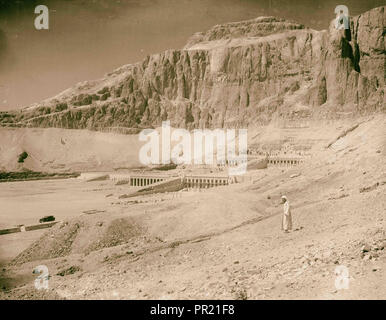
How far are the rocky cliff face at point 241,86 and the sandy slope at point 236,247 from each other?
5935 centimetres

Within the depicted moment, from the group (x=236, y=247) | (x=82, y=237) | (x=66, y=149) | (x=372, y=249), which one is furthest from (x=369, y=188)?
(x=66, y=149)

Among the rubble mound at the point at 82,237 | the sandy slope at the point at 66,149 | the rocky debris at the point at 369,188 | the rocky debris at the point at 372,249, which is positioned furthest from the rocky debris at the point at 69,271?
the sandy slope at the point at 66,149

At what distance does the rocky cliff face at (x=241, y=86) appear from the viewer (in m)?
83.1

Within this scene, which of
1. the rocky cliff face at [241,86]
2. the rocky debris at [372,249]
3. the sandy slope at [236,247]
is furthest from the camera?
A: the rocky cliff face at [241,86]

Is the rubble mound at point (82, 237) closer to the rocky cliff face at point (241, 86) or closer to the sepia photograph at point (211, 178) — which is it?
the sepia photograph at point (211, 178)

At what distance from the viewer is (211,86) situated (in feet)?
333

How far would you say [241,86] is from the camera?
97.7m

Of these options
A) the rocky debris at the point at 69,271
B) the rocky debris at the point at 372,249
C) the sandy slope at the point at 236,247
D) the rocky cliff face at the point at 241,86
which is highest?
the rocky cliff face at the point at 241,86

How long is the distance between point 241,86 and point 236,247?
86.6 m

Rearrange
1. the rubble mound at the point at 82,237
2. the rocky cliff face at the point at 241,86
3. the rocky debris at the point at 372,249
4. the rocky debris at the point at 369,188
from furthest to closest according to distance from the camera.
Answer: the rocky cliff face at the point at 241,86
the rubble mound at the point at 82,237
the rocky debris at the point at 369,188
the rocky debris at the point at 372,249

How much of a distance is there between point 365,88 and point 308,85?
1159 centimetres

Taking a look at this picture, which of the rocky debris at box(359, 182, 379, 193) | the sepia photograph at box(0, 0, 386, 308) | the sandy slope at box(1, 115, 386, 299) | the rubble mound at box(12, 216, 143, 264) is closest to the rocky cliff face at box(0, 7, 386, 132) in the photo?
the sepia photograph at box(0, 0, 386, 308)

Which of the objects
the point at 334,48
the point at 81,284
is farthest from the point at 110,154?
the point at 81,284
